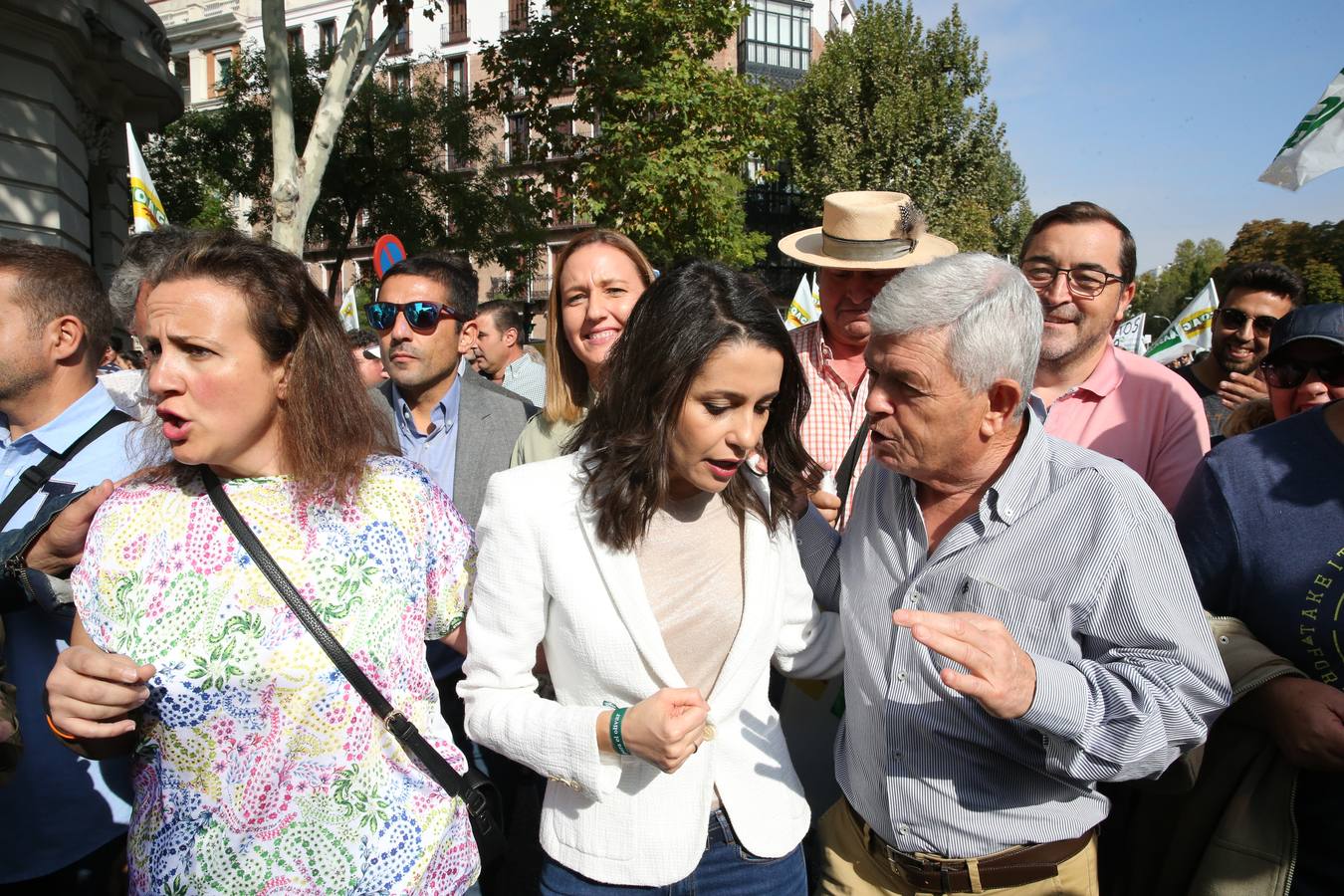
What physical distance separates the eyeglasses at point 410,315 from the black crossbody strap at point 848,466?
1.72m

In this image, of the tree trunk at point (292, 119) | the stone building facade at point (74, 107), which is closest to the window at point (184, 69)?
the stone building facade at point (74, 107)

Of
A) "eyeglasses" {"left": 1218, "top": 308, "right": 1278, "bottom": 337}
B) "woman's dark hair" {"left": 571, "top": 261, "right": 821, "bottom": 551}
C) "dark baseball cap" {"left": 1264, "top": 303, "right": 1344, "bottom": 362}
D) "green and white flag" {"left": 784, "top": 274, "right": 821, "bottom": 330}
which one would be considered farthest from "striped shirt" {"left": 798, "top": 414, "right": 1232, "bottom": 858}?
"green and white flag" {"left": 784, "top": 274, "right": 821, "bottom": 330}

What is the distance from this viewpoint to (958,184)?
27.2 meters

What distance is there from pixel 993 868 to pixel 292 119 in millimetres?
9630

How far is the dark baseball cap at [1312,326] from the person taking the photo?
7.75ft

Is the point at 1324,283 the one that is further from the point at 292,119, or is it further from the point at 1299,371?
the point at 1299,371

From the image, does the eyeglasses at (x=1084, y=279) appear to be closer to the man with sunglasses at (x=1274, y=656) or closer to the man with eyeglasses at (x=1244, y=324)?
the man with sunglasses at (x=1274, y=656)

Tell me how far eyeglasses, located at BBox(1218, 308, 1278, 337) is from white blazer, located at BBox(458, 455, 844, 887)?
3.95 meters

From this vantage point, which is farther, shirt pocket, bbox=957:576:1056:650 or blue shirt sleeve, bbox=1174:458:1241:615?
blue shirt sleeve, bbox=1174:458:1241:615

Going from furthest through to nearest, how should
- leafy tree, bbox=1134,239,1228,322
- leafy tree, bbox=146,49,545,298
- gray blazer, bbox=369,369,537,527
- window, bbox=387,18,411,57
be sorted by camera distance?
leafy tree, bbox=1134,239,1228,322
window, bbox=387,18,411,57
leafy tree, bbox=146,49,545,298
gray blazer, bbox=369,369,537,527

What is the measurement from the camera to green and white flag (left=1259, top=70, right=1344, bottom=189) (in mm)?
2816

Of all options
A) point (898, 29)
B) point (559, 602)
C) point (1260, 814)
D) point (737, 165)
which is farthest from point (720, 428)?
point (898, 29)

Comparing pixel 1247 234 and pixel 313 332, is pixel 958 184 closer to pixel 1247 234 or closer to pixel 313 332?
pixel 1247 234

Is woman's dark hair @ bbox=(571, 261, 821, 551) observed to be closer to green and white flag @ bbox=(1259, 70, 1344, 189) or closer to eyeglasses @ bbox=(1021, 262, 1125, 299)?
eyeglasses @ bbox=(1021, 262, 1125, 299)
